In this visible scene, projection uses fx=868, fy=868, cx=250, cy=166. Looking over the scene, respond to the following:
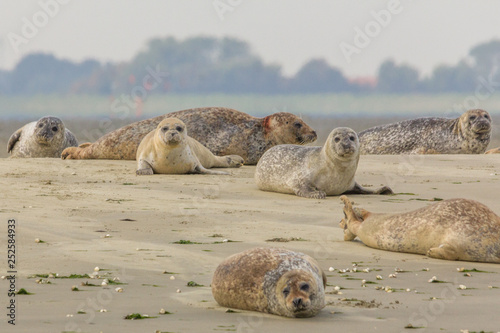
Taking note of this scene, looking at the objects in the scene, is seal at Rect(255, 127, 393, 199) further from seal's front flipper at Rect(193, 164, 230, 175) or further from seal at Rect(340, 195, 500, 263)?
seal at Rect(340, 195, 500, 263)

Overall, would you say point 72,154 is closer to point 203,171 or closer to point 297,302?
point 203,171

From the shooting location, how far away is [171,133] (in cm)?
1282

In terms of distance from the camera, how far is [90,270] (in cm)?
605

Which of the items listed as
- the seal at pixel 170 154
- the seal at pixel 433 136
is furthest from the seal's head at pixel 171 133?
the seal at pixel 433 136

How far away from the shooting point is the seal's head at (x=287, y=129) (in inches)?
615

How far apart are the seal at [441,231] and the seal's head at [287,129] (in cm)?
809

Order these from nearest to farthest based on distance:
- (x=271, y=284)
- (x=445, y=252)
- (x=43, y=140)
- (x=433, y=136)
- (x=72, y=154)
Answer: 1. (x=271, y=284)
2. (x=445, y=252)
3. (x=72, y=154)
4. (x=43, y=140)
5. (x=433, y=136)

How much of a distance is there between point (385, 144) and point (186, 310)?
14847mm

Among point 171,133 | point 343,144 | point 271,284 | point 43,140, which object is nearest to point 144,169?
point 171,133

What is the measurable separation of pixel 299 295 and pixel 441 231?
8.38 feet

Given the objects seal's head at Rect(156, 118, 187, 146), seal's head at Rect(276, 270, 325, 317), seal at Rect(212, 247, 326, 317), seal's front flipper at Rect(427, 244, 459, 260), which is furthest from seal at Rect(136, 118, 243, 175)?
seal's head at Rect(276, 270, 325, 317)

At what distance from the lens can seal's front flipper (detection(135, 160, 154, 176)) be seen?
41.5 feet

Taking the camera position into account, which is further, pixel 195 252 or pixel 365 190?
pixel 365 190

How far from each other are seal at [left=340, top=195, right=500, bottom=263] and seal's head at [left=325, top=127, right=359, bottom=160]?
3.14 metres
